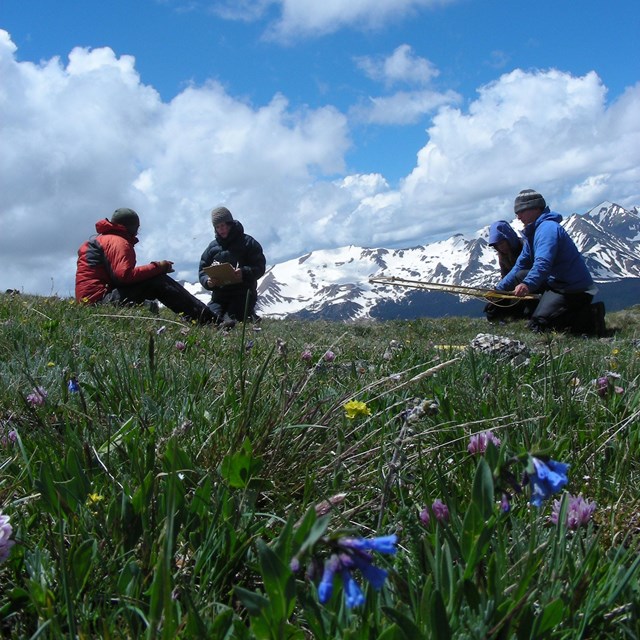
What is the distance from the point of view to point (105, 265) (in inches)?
439

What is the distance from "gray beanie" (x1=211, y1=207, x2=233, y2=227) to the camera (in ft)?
43.9

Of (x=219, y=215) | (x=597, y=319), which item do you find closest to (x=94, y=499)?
(x=219, y=215)

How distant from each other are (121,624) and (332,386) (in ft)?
6.90

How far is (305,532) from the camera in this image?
40.8 inches

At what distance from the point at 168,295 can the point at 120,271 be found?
1160 millimetres

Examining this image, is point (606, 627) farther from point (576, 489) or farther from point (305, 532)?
point (576, 489)

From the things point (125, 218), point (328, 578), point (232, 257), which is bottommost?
point (328, 578)

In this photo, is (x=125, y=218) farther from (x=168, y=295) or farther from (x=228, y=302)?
(x=228, y=302)

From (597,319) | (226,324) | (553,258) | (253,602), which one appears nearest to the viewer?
(253,602)

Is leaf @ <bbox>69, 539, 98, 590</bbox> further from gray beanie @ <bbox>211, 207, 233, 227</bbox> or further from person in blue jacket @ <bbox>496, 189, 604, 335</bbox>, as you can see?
gray beanie @ <bbox>211, 207, 233, 227</bbox>

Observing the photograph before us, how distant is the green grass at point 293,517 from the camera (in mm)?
1141

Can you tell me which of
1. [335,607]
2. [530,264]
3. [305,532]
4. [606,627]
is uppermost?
[530,264]

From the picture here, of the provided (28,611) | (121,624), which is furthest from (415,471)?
(28,611)

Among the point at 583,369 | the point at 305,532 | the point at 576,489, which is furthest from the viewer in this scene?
the point at 583,369
